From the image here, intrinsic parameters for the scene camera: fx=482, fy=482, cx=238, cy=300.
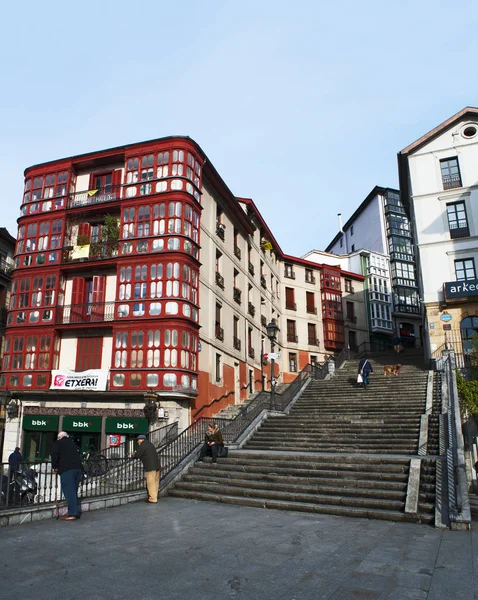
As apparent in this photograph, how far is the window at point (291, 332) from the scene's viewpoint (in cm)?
3859

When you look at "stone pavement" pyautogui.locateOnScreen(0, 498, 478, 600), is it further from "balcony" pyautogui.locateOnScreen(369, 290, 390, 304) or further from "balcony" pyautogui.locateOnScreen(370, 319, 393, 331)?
"balcony" pyautogui.locateOnScreen(369, 290, 390, 304)

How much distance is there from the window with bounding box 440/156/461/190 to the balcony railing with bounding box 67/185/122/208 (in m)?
18.6

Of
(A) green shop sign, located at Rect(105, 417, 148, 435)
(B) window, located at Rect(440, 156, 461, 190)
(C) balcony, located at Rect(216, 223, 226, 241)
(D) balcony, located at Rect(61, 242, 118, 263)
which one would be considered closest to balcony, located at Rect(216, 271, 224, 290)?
(C) balcony, located at Rect(216, 223, 226, 241)

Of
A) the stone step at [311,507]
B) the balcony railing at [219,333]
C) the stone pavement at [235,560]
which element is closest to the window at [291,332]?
the balcony railing at [219,333]

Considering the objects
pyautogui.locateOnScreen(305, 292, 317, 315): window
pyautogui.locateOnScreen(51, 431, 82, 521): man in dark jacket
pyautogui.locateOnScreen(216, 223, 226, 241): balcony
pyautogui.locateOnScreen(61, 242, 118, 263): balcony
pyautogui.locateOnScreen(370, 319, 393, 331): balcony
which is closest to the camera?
pyautogui.locateOnScreen(51, 431, 82, 521): man in dark jacket

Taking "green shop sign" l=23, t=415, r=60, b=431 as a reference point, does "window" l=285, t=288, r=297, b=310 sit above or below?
above

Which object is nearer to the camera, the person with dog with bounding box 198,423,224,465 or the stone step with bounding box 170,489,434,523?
the stone step with bounding box 170,489,434,523

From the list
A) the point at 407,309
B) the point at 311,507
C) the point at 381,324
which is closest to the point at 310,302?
the point at 381,324

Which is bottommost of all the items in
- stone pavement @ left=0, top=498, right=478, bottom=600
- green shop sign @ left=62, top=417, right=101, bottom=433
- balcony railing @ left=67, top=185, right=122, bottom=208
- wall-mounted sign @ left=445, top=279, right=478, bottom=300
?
stone pavement @ left=0, top=498, right=478, bottom=600

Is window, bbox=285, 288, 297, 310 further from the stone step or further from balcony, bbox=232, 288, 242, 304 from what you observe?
the stone step

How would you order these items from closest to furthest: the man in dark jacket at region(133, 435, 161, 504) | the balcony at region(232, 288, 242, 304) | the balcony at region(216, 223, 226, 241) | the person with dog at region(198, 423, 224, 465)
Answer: the man in dark jacket at region(133, 435, 161, 504)
the person with dog at region(198, 423, 224, 465)
the balcony at region(216, 223, 226, 241)
the balcony at region(232, 288, 242, 304)

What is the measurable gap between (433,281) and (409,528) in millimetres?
20797

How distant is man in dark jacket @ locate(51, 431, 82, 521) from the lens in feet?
29.3

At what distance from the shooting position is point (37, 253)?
24469 millimetres
